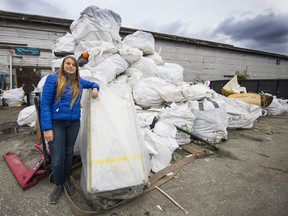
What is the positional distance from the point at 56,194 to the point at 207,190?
1431 millimetres

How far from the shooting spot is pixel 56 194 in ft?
4.99

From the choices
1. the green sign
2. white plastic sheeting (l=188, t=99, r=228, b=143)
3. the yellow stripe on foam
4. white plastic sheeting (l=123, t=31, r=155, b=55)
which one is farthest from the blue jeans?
the green sign

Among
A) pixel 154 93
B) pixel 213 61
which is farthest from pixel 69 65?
pixel 213 61

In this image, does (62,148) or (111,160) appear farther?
(62,148)

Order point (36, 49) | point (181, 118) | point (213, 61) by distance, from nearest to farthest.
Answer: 1. point (181, 118)
2. point (36, 49)
3. point (213, 61)

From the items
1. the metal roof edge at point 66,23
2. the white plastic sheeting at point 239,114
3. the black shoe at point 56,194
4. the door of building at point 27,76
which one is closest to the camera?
the black shoe at point 56,194

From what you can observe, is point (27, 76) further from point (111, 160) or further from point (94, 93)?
point (111, 160)

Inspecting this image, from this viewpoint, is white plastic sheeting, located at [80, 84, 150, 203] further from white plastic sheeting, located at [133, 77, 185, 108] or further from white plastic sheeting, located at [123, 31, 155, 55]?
white plastic sheeting, located at [123, 31, 155, 55]

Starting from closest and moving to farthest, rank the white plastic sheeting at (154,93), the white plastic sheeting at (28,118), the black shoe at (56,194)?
the black shoe at (56,194), the white plastic sheeting at (154,93), the white plastic sheeting at (28,118)

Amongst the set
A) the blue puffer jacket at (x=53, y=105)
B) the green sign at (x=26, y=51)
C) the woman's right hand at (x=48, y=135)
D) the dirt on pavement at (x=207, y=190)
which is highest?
the green sign at (x=26, y=51)

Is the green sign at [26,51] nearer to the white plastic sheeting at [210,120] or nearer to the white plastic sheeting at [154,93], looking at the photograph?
the white plastic sheeting at [154,93]

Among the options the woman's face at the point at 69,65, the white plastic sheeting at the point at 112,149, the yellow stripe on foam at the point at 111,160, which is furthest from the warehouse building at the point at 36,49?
the yellow stripe on foam at the point at 111,160

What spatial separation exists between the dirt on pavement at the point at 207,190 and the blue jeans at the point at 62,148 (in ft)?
0.73

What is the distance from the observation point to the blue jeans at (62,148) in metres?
1.46
